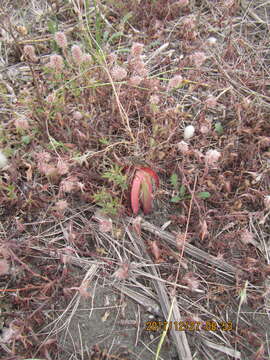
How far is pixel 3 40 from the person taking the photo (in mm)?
2404

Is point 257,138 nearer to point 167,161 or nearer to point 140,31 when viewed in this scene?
point 167,161

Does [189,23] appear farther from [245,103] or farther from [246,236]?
[246,236]

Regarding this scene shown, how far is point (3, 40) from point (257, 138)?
6.90 feet

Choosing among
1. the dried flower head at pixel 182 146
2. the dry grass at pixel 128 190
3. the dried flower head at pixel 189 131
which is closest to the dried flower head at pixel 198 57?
the dry grass at pixel 128 190

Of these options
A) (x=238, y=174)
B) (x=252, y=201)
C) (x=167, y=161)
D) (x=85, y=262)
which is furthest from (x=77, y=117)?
(x=252, y=201)

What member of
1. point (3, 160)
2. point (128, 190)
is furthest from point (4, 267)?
point (128, 190)

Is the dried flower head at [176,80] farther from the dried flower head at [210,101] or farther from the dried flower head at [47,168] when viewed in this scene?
the dried flower head at [47,168]

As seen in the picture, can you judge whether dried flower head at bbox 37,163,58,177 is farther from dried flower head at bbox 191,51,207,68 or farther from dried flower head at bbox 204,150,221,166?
dried flower head at bbox 191,51,207,68
